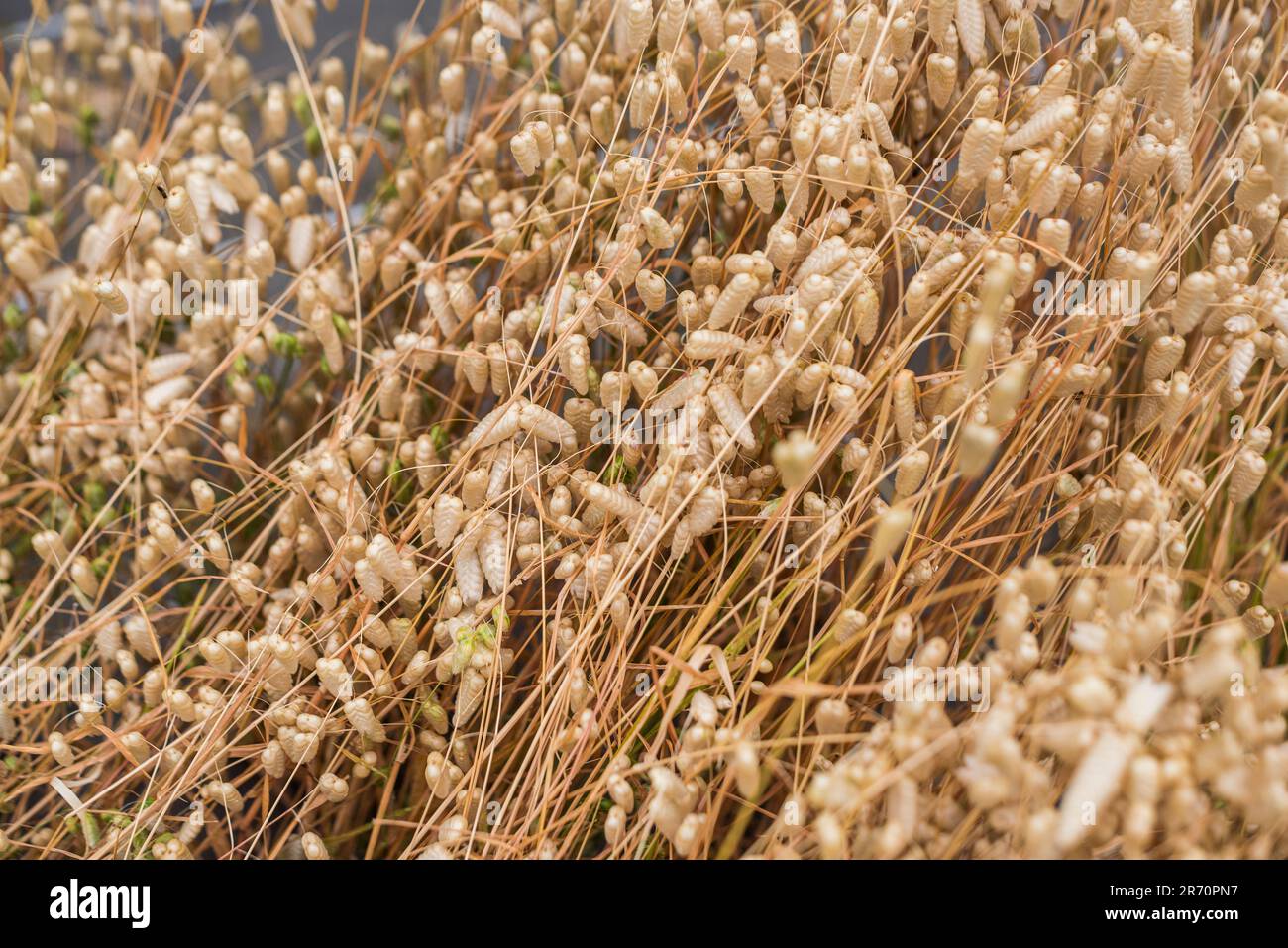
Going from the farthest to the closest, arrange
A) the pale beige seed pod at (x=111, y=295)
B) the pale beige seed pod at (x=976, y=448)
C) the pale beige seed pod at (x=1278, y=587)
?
the pale beige seed pod at (x=111, y=295), the pale beige seed pod at (x=1278, y=587), the pale beige seed pod at (x=976, y=448)

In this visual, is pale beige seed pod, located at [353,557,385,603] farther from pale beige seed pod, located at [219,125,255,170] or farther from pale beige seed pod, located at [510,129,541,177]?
pale beige seed pod, located at [219,125,255,170]

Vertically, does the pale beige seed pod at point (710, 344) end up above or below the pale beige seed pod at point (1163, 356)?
below

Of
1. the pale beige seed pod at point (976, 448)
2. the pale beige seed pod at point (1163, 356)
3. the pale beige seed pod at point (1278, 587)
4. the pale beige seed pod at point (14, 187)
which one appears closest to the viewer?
the pale beige seed pod at point (976, 448)

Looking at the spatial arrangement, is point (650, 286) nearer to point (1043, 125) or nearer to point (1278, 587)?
point (1043, 125)

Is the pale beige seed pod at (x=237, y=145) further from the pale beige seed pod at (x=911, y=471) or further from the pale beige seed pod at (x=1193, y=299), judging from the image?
the pale beige seed pod at (x=1193, y=299)

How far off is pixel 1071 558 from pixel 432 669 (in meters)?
0.50

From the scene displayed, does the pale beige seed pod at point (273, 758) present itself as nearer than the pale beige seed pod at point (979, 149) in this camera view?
No

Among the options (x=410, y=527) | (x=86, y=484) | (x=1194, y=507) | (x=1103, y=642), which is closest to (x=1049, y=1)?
(x=1194, y=507)

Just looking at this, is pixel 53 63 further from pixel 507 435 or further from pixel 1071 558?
pixel 1071 558

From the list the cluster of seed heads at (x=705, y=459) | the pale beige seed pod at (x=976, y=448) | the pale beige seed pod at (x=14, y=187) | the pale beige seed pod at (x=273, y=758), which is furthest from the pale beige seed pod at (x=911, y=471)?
the pale beige seed pod at (x=14, y=187)

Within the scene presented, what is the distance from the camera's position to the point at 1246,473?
663 millimetres

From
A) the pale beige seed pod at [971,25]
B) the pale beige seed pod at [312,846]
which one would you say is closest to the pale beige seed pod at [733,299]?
the pale beige seed pod at [971,25]

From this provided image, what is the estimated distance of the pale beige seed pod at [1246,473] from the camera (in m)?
0.66

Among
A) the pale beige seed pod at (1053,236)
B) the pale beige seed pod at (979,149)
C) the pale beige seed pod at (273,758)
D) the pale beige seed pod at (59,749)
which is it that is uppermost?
the pale beige seed pod at (979,149)
